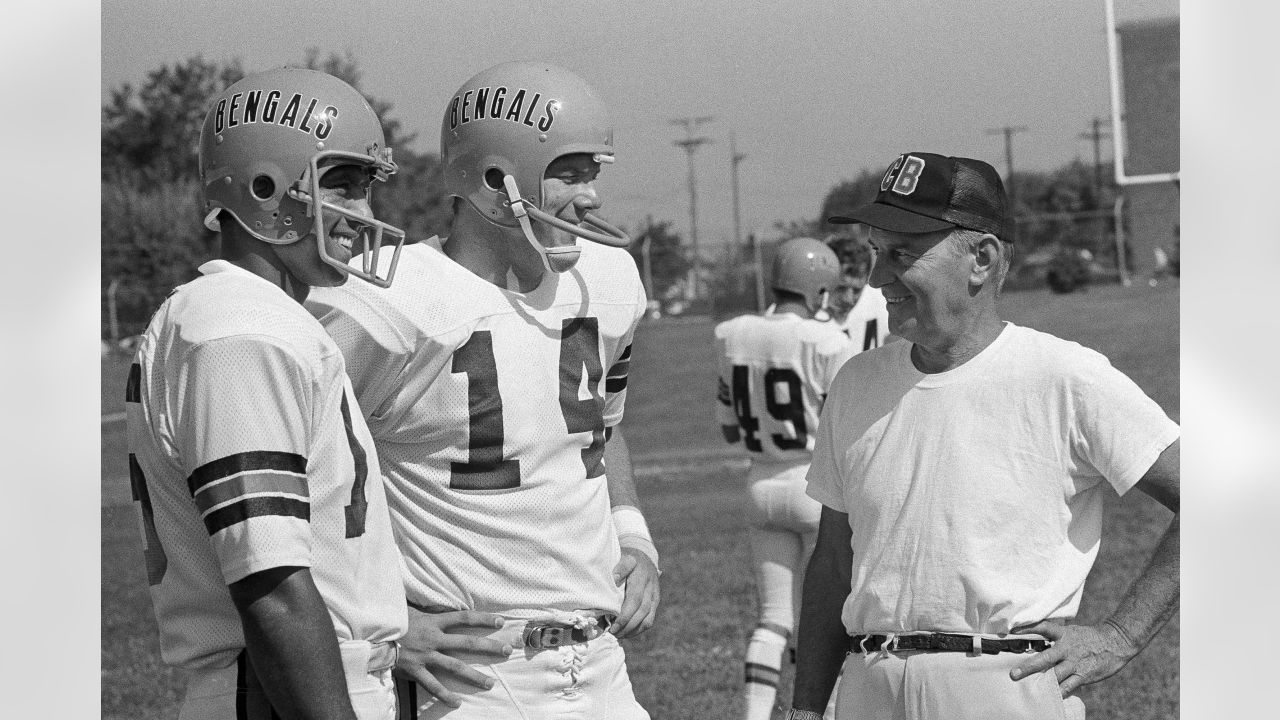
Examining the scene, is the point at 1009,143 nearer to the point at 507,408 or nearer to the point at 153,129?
the point at 153,129

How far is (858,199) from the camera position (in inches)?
645

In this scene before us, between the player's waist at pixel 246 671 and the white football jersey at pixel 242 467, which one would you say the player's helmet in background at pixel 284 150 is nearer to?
the white football jersey at pixel 242 467

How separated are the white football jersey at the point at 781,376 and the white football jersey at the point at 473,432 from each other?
3283 millimetres

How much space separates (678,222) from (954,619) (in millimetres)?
16413

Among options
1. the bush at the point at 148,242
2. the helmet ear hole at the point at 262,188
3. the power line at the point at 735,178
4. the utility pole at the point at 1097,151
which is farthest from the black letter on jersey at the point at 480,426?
the utility pole at the point at 1097,151

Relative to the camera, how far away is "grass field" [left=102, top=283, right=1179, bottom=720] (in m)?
5.59

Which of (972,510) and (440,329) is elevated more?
(440,329)

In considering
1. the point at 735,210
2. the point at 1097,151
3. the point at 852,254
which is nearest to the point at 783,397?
the point at 852,254

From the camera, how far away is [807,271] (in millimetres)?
6168

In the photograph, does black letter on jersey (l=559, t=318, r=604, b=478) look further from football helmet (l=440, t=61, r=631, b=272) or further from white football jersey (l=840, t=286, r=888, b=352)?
white football jersey (l=840, t=286, r=888, b=352)

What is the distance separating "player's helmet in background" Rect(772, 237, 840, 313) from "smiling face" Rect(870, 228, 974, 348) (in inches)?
143

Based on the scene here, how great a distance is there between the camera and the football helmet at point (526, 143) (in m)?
2.66
